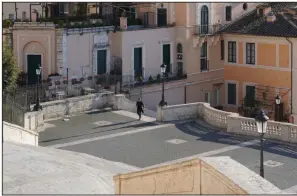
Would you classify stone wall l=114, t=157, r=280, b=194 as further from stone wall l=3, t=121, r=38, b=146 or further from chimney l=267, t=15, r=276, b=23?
chimney l=267, t=15, r=276, b=23

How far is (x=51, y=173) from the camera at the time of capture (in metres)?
18.5

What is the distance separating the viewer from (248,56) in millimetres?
41250

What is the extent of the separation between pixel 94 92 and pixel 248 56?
10543mm

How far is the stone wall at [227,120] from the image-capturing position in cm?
2636

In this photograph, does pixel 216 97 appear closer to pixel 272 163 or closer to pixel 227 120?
pixel 227 120

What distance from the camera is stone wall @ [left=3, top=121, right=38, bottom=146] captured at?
23.9 meters

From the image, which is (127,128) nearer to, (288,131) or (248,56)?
(288,131)

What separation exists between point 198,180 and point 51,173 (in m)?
6.59

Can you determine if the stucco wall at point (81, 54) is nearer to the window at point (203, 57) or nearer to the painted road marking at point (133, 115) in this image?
the painted road marking at point (133, 115)

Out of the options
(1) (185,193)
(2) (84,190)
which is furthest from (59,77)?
(1) (185,193)

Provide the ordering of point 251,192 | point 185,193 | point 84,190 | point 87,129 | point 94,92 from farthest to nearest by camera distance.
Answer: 1. point 94,92
2. point 87,129
3. point 84,190
4. point 185,193
5. point 251,192

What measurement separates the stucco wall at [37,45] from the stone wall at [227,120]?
729 centimetres

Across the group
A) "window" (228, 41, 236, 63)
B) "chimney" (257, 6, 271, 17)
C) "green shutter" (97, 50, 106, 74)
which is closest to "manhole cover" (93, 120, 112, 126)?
"green shutter" (97, 50, 106, 74)

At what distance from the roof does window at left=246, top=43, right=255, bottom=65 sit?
31.8 inches
